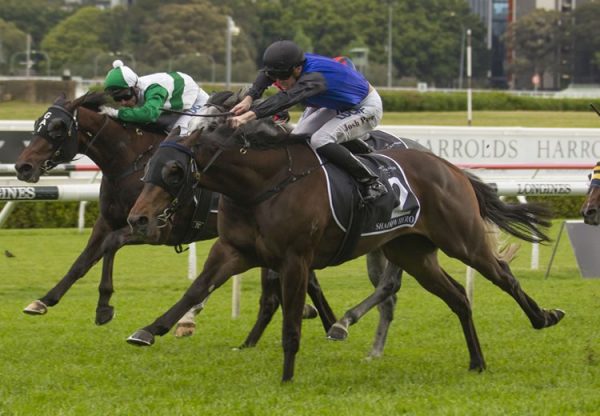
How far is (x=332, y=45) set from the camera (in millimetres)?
71688

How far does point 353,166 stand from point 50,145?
185 cm

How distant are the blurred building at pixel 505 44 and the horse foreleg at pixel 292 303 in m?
68.5

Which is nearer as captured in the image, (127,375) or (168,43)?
(127,375)

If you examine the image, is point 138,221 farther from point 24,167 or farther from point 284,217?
point 24,167

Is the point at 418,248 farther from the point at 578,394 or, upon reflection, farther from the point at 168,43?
the point at 168,43

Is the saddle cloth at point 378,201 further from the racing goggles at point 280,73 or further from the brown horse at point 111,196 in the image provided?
the brown horse at point 111,196

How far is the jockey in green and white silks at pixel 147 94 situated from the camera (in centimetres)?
693

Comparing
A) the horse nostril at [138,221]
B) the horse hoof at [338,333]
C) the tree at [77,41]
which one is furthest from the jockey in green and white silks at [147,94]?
the tree at [77,41]

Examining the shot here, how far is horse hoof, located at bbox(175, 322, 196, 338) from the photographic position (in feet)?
23.2

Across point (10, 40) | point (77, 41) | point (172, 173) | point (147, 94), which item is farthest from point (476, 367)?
point (10, 40)

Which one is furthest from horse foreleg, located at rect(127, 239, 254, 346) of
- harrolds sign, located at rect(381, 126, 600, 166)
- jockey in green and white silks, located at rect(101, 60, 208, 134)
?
harrolds sign, located at rect(381, 126, 600, 166)

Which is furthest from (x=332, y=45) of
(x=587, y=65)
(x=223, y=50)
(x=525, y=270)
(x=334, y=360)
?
(x=334, y=360)

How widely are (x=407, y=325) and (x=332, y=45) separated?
6494 cm

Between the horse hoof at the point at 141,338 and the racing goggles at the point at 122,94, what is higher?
the racing goggles at the point at 122,94
